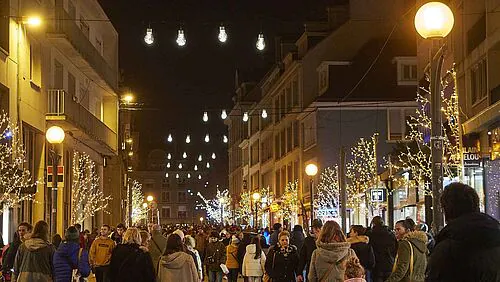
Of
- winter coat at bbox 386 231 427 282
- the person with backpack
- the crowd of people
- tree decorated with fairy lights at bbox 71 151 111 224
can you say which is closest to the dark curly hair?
the crowd of people

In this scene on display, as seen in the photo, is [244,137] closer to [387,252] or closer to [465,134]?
[465,134]

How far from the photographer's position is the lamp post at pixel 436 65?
1246cm

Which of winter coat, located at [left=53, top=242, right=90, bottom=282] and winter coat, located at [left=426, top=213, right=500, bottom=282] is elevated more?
winter coat, located at [left=426, top=213, right=500, bottom=282]

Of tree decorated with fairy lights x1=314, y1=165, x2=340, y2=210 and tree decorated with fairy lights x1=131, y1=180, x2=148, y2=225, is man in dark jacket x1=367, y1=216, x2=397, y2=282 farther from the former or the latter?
tree decorated with fairy lights x1=131, y1=180, x2=148, y2=225

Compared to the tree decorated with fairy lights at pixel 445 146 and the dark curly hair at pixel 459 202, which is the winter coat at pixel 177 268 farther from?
the tree decorated with fairy lights at pixel 445 146

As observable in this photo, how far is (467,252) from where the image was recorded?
7004 mm

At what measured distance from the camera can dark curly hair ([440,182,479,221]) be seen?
7.18 meters

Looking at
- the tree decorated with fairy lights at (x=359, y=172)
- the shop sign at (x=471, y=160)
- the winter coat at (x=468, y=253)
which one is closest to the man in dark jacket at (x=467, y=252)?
the winter coat at (x=468, y=253)

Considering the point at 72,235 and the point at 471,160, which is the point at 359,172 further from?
the point at 72,235

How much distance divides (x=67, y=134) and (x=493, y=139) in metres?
21.9

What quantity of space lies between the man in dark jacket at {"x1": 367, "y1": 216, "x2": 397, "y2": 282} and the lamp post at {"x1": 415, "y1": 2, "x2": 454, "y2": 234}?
18.0 feet

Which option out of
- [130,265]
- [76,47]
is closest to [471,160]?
[130,265]

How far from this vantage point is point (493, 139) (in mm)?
28391

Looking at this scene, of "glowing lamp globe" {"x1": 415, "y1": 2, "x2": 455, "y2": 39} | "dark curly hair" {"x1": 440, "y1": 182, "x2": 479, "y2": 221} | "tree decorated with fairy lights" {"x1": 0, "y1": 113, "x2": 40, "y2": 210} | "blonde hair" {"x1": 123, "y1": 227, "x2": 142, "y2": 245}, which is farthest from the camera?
"tree decorated with fairy lights" {"x1": 0, "y1": 113, "x2": 40, "y2": 210}
